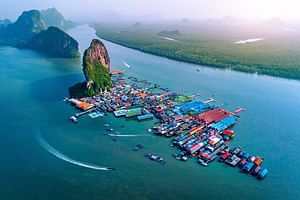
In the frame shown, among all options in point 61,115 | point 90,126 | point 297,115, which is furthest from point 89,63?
point 297,115

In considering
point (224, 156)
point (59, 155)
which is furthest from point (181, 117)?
point (59, 155)

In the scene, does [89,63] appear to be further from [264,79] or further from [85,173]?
[264,79]

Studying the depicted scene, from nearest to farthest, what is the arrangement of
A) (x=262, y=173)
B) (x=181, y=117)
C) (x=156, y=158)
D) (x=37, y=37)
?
(x=262, y=173) < (x=156, y=158) < (x=181, y=117) < (x=37, y=37)

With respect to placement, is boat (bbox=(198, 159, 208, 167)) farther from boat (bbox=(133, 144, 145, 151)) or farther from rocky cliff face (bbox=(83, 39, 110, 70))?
rocky cliff face (bbox=(83, 39, 110, 70))

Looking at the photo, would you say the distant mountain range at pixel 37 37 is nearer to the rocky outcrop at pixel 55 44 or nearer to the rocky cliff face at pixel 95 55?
the rocky outcrop at pixel 55 44

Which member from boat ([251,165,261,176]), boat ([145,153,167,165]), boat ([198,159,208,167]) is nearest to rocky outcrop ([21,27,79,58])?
boat ([145,153,167,165])

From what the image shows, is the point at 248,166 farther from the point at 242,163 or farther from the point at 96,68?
the point at 96,68
